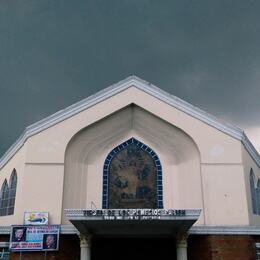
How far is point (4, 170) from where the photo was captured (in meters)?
22.4

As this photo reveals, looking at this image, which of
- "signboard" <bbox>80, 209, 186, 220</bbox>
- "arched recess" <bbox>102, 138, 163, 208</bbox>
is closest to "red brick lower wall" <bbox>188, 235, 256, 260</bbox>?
"arched recess" <bbox>102, 138, 163, 208</bbox>

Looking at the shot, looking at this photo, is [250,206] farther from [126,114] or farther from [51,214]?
[51,214]

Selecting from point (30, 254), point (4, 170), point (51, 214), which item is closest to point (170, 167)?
point (51, 214)

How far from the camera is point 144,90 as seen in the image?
67.4 ft

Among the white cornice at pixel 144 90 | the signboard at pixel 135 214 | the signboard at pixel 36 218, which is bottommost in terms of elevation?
the signboard at pixel 135 214

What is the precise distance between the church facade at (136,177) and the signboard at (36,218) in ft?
0.58

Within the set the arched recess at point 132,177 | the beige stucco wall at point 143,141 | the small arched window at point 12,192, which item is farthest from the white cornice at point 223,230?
the small arched window at point 12,192

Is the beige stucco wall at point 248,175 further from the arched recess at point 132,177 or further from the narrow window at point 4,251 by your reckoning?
the narrow window at point 4,251

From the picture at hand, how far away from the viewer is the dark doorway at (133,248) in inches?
753

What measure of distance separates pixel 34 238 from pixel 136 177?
5.36m

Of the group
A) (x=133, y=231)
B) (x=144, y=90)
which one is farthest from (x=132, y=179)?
(x=144, y=90)

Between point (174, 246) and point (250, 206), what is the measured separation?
3909 millimetres

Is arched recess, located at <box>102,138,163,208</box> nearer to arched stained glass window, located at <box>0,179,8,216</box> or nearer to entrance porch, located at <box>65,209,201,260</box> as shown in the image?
entrance porch, located at <box>65,209,201,260</box>

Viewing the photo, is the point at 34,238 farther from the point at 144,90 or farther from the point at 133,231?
the point at 144,90
